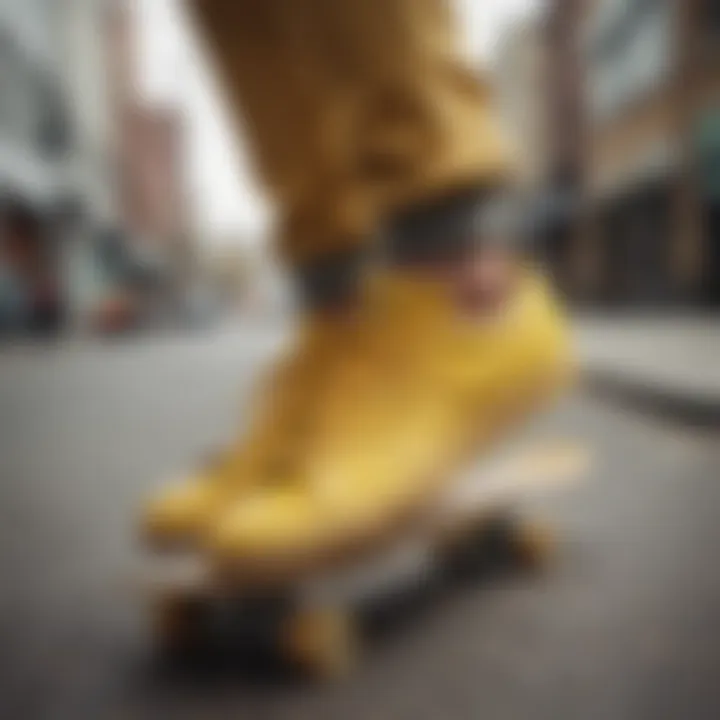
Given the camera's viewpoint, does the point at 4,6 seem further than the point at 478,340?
No

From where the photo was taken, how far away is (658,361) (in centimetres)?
24

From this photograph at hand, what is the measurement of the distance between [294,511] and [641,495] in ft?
0.29

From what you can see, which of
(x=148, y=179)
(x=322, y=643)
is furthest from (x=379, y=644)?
(x=148, y=179)

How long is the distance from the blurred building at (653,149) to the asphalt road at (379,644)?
0.05 meters

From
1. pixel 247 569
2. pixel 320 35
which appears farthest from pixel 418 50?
pixel 247 569

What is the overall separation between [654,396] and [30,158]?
6.5 inches

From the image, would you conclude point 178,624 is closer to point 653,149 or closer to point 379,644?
point 379,644

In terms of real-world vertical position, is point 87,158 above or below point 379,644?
above

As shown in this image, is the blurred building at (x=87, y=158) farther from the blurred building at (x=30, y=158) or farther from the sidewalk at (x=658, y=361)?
the sidewalk at (x=658, y=361)

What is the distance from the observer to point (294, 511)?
0.87ft

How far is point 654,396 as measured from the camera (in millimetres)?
288

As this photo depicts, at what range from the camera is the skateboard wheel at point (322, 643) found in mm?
259

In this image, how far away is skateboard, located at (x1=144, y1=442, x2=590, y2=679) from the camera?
27 centimetres

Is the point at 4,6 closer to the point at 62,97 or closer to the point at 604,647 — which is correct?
the point at 62,97
